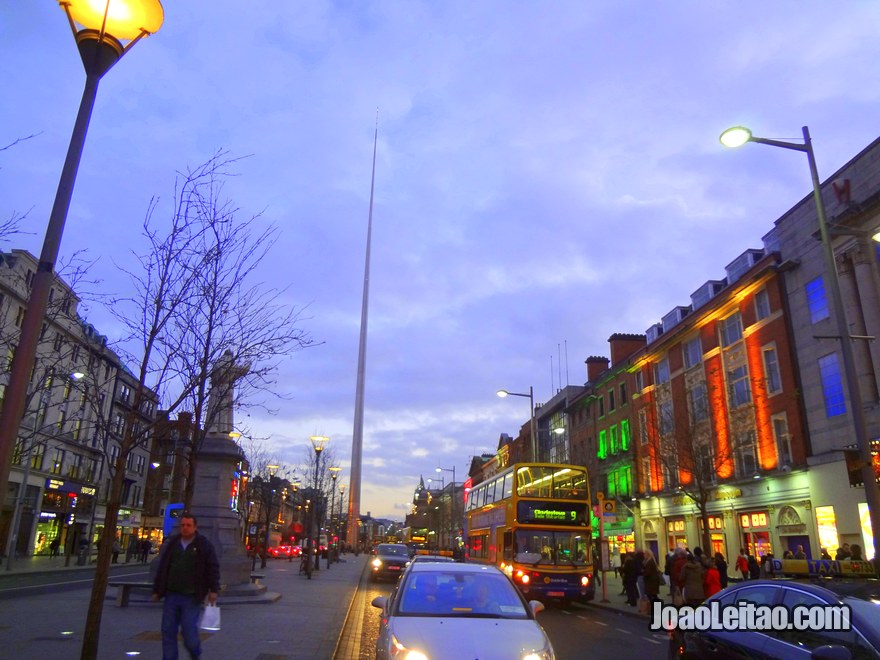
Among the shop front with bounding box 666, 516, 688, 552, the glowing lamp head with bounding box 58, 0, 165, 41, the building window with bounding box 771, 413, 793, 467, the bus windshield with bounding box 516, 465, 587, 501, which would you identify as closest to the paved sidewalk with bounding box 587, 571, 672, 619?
the bus windshield with bounding box 516, 465, 587, 501

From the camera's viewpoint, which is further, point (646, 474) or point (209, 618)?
point (646, 474)

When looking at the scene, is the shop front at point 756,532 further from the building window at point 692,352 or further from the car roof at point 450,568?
the car roof at point 450,568

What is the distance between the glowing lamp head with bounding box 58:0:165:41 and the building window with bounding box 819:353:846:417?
1115 inches

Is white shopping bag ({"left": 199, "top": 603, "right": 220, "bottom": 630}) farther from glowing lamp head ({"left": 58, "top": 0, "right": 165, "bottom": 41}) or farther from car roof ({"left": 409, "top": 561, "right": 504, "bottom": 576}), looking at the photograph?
glowing lamp head ({"left": 58, "top": 0, "right": 165, "bottom": 41})

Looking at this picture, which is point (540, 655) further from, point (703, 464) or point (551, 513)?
point (703, 464)

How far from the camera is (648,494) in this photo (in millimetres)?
42625

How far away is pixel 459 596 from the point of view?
287 inches

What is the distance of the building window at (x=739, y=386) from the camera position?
32.2m

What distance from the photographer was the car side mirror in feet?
15.3

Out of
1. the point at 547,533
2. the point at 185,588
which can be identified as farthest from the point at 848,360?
the point at 547,533

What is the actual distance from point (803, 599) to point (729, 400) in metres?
29.7

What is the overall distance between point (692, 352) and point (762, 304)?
24.4 feet

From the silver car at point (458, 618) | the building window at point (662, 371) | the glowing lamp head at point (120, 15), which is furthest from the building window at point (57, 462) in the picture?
the glowing lamp head at point (120, 15)

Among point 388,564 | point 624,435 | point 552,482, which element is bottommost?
point 388,564
